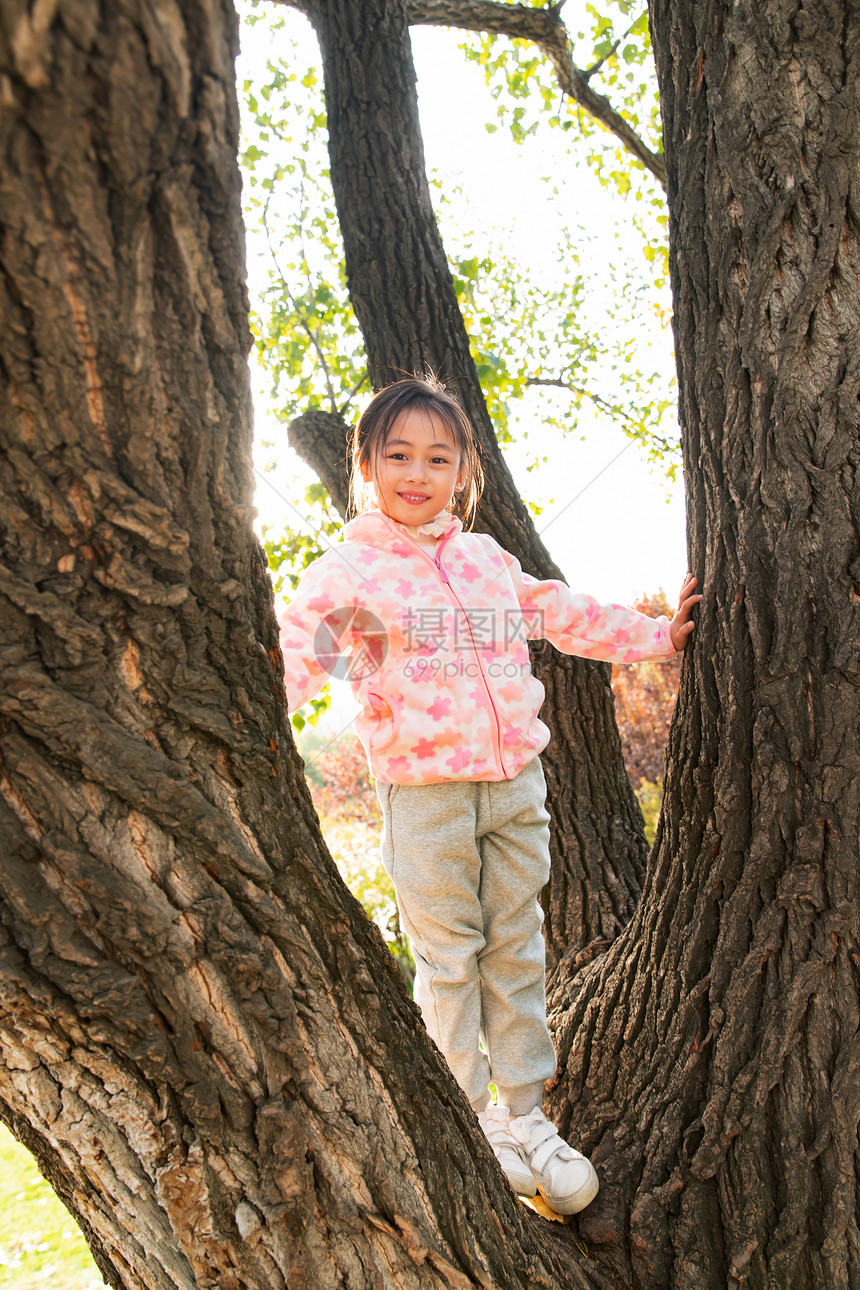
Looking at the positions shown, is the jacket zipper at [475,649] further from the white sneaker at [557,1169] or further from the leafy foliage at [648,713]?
the leafy foliage at [648,713]

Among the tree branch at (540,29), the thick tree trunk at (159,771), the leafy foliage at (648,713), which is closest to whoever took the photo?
the thick tree trunk at (159,771)

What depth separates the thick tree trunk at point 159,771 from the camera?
889 mm

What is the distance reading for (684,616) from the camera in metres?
2.04

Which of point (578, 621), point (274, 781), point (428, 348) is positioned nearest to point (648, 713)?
point (428, 348)

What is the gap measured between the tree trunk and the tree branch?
6.84 feet

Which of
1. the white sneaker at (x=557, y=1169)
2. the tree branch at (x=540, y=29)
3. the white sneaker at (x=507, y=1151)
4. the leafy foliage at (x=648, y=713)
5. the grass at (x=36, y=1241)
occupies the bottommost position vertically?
the grass at (x=36, y=1241)

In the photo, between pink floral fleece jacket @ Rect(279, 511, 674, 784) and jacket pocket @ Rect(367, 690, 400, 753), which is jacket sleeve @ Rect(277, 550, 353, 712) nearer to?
pink floral fleece jacket @ Rect(279, 511, 674, 784)

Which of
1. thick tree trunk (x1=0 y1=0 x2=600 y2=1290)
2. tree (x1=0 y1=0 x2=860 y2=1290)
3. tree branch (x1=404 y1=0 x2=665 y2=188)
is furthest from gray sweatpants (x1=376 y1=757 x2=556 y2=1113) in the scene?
tree branch (x1=404 y1=0 x2=665 y2=188)

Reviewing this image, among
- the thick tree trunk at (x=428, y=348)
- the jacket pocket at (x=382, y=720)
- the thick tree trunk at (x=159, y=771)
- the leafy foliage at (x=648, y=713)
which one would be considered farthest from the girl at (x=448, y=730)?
the leafy foliage at (x=648, y=713)

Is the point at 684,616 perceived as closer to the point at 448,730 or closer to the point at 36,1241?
the point at 448,730

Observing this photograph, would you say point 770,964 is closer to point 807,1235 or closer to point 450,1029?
point 807,1235

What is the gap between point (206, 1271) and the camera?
1.14 meters

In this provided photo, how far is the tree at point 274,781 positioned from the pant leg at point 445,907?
12.5 inches

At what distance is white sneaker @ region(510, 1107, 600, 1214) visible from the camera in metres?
1.72
